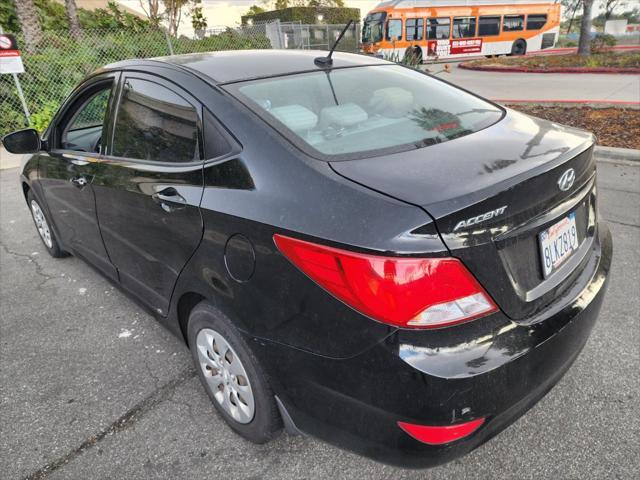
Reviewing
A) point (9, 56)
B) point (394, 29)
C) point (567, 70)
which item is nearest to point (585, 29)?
point (567, 70)

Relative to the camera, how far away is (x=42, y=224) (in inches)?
162

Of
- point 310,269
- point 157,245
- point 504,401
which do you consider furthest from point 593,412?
point 157,245

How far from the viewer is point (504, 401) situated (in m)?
1.49

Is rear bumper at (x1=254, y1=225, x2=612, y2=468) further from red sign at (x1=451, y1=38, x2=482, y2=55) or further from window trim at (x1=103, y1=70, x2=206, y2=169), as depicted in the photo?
red sign at (x1=451, y1=38, x2=482, y2=55)

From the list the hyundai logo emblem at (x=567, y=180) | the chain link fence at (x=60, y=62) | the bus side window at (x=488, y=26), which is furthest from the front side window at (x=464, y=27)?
the hyundai logo emblem at (x=567, y=180)

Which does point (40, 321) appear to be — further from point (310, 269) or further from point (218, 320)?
point (310, 269)

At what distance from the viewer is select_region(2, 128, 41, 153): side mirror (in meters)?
3.14

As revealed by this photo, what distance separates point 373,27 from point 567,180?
76.7ft

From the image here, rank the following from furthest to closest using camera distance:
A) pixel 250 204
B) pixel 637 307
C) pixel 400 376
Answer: pixel 637 307 < pixel 250 204 < pixel 400 376

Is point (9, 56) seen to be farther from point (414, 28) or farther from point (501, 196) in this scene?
point (414, 28)

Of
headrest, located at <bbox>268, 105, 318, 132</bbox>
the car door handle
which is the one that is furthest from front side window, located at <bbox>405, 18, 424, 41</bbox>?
the car door handle

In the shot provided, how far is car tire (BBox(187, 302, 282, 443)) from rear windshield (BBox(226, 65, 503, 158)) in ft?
2.66

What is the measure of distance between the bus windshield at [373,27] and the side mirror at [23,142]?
21.6 m

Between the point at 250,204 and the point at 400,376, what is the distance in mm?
772
